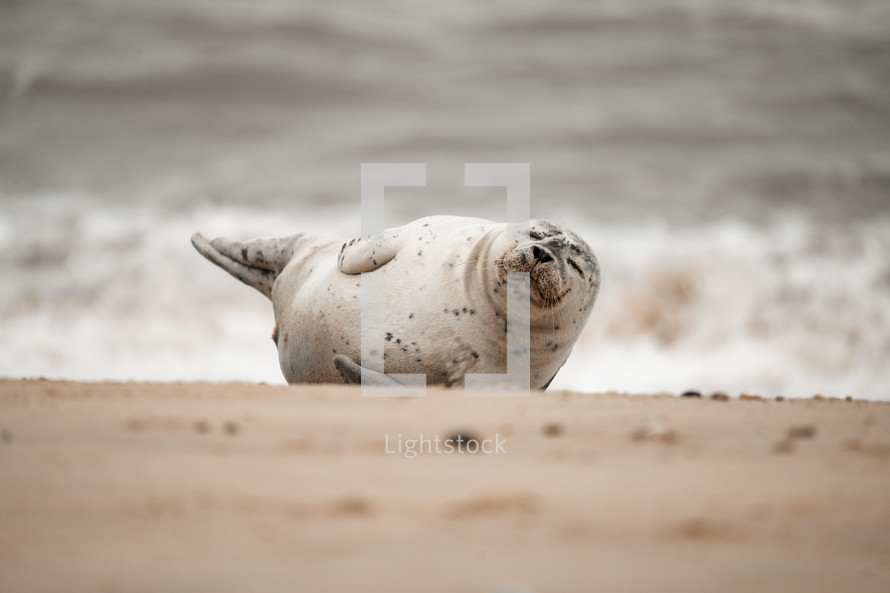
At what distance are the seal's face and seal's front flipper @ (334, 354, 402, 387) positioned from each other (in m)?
0.85

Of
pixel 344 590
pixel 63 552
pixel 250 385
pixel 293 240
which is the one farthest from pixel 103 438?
pixel 293 240

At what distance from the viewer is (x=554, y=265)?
4.67m

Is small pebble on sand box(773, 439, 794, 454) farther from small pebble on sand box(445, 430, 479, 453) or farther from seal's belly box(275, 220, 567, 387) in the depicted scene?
seal's belly box(275, 220, 567, 387)

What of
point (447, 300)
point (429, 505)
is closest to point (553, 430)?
point (429, 505)

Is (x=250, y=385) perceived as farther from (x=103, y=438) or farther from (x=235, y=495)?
(x=235, y=495)

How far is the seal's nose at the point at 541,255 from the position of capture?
4.67 meters

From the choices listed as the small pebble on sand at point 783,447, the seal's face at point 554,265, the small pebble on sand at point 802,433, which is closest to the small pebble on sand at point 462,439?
the small pebble on sand at point 783,447

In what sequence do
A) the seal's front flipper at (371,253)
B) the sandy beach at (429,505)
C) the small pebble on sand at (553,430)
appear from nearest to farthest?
the sandy beach at (429,505)
the small pebble on sand at (553,430)
the seal's front flipper at (371,253)

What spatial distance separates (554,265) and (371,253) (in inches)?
45.1

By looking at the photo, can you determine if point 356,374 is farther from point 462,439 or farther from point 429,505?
point 429,505

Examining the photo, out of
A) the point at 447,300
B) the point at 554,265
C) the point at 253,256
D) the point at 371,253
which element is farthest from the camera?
the point at 253,256

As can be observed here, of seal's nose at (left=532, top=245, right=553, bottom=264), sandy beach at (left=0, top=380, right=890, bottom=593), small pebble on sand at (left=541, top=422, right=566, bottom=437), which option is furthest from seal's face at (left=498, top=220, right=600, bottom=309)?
small pebble on sand at (left=541, top=422, right=566, bottom=437)

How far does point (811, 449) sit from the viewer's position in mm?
2766

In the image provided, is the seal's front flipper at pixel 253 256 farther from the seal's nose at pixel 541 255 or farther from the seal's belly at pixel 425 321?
the seal's nose at pixel 541 255
